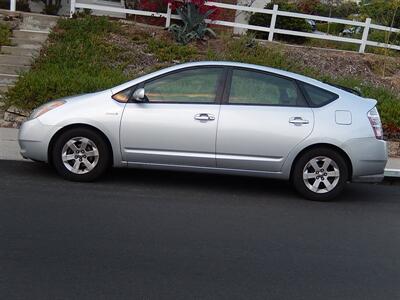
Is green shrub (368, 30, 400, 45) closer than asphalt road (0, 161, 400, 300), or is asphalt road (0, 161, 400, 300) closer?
asphalt road (0, 161, 400, 300)

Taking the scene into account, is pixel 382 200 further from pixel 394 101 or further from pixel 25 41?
pixel 25 41

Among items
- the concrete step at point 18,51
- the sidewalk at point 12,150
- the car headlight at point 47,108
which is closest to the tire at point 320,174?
the sidewalk at point 12,150

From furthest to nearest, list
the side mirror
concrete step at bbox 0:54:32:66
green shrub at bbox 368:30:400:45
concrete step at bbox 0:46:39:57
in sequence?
green shrub at bbox 368:30:400:45, concrete step at bbox 0:46:39:57, concrete step at bbox 0:54:32:66, the side mirror

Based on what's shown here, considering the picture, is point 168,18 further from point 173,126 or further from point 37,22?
point 173,126

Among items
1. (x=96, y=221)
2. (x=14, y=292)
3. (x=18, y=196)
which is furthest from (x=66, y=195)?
(x=14, y=292)

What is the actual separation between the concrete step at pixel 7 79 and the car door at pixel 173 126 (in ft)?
16.8

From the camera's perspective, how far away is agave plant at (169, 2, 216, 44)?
12.9 m

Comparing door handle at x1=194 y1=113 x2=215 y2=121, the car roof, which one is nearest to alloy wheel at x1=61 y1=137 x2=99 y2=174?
the car roof

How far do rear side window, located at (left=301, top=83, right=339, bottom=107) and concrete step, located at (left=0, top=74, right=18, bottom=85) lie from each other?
20.6 feet

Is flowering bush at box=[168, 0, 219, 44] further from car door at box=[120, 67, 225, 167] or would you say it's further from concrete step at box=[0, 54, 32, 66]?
car door at box=[120, 67, 225, 167]

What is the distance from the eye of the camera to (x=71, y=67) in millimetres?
11281

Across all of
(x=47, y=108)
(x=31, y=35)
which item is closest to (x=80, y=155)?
(x=47, y=108)

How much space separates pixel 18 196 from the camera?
599 centimetres

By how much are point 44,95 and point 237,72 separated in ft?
13.5
